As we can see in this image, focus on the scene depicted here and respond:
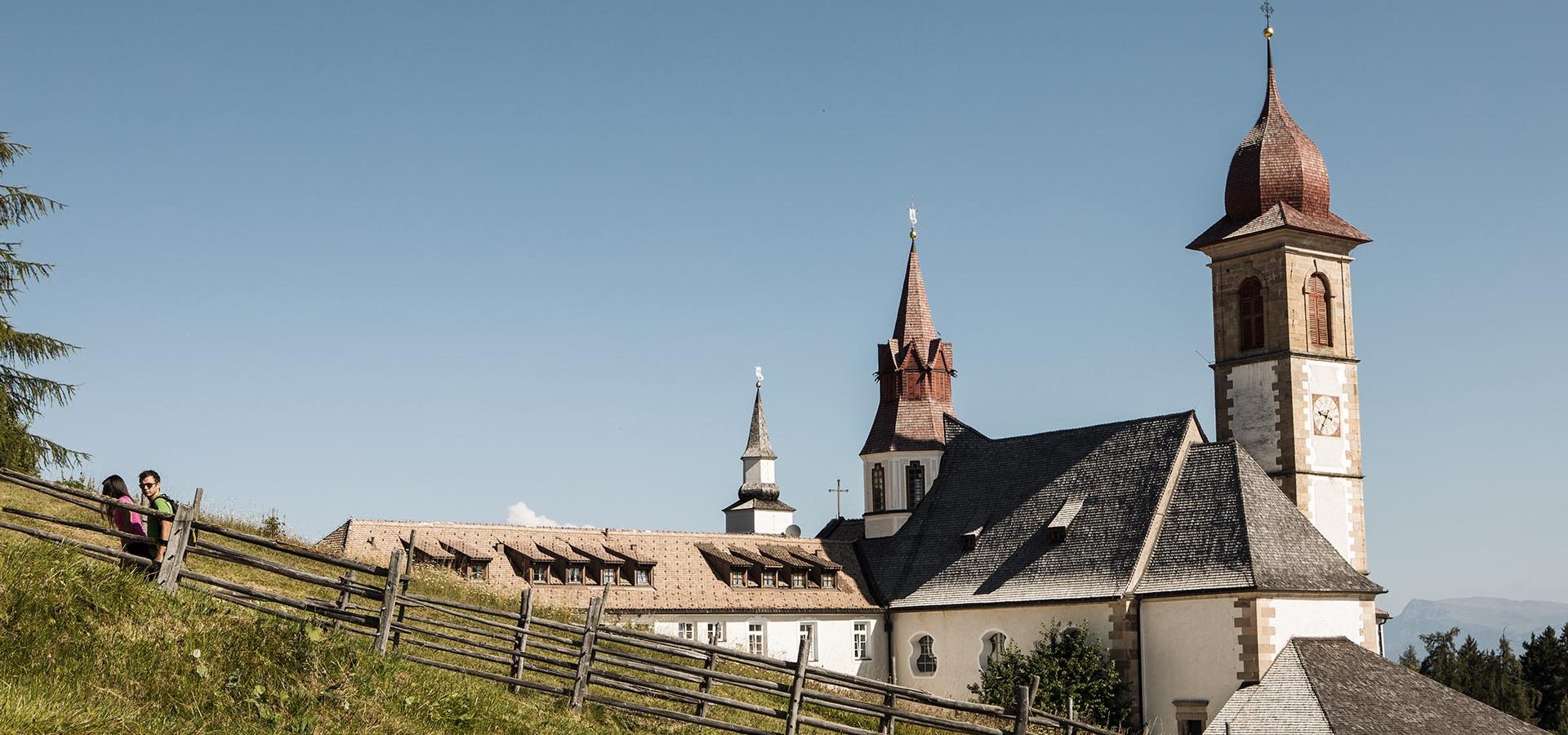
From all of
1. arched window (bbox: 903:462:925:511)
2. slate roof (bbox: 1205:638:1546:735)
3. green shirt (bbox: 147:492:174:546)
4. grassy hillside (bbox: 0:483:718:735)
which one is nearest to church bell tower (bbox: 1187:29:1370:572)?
slate roof (bbox: 1205:638:1546:735)

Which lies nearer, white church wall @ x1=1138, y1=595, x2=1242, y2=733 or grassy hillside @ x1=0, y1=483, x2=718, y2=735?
grassy hillside @ x1=0, y1=483, x2=718, y2=735

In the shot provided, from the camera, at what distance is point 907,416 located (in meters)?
57.3

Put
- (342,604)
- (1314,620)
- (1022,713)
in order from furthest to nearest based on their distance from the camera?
(1314,620) < (1022,713) < (342,604)

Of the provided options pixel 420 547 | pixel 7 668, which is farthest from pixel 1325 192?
pixel 7 668

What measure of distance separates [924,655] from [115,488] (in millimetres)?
34521

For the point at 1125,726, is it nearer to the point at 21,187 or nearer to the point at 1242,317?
the point at 1242,317

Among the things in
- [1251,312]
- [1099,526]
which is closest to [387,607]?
[1099,526]

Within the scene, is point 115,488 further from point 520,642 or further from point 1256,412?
point 1256,412

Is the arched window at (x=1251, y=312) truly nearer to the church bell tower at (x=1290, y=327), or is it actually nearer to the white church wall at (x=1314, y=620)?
the church bell tower at (x=1290, y=327)

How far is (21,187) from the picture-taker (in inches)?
1344

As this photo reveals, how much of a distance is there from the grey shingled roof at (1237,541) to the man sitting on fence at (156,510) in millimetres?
29939

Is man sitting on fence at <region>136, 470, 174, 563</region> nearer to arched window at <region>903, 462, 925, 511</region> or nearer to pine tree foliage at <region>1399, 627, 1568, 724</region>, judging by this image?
arched window at <region>903, 462, 925, 511</region>

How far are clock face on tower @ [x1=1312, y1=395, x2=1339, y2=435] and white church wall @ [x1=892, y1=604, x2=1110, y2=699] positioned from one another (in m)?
9.97

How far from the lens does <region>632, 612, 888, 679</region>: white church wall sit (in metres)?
49.3
